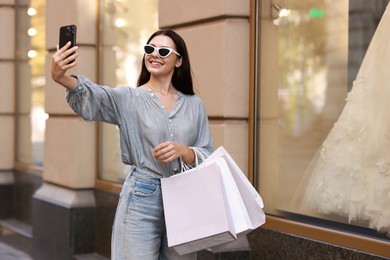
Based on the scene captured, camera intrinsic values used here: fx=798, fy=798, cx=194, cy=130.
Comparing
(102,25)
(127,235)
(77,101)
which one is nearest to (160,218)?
(127,235)

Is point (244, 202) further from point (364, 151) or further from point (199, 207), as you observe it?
point (364, 151)

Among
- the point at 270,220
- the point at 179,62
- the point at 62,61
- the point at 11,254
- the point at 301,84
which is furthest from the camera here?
the point at 11,254

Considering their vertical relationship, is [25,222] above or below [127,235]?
below

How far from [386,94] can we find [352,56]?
1.99ft

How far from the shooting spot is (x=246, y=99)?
6.30 m

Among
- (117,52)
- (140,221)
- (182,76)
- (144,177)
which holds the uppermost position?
(117,52)

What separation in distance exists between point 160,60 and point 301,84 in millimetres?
2415

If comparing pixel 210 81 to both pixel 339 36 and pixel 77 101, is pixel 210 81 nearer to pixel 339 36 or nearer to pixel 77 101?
pixel 339 36

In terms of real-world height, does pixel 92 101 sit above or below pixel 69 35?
below

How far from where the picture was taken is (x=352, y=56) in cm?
561

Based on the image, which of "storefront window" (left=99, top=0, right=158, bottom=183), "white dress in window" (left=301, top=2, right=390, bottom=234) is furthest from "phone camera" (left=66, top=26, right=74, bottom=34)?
"storefront window" (left=99, top=0, right=158, bottom=183)

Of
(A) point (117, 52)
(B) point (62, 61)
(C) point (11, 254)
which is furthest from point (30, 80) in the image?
(B) point (62, 61)

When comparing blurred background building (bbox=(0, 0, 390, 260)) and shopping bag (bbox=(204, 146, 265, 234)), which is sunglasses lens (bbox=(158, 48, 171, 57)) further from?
blurred background building (bbox=(0, 0, 390, 260))

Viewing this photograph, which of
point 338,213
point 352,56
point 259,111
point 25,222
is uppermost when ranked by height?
point 352,56
